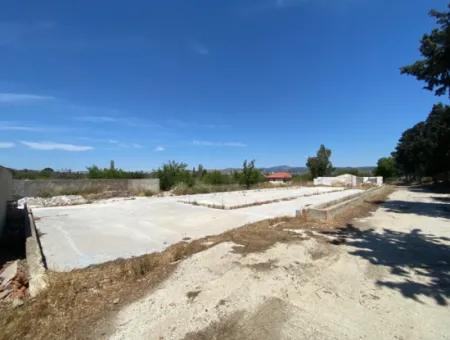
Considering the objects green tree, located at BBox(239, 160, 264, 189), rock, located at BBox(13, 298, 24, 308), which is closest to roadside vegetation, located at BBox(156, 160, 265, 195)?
green tree, located at BBox(239, 160, 264, 189)

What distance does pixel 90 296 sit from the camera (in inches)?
133

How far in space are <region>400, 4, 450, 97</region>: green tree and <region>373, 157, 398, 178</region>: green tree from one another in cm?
6195

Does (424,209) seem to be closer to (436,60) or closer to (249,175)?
(436,60)

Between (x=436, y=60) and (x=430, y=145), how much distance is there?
26.2 m

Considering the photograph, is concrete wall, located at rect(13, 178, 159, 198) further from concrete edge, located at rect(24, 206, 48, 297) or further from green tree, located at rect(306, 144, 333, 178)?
green tree, located at rect(306, 144, 333, 178)

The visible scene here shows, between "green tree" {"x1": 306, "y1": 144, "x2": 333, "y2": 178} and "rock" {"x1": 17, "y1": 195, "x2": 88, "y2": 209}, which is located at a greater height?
"green tree" {"x1": 306, "y1": 144, "x2": 333, "y2": 178}

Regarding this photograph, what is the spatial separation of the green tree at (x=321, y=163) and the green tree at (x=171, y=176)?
4072 centimetres

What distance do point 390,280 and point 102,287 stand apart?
3903mm

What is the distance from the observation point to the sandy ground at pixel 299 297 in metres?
2.67

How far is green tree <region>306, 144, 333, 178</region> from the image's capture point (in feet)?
185

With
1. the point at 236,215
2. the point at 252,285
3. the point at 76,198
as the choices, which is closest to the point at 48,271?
the point at 252,285

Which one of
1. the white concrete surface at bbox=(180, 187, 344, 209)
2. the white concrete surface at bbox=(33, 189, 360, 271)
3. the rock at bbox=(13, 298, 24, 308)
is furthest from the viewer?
the white concrete surface at bbox=(180, 187, 344, 209)

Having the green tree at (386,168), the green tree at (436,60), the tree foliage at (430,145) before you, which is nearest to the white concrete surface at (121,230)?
the green tree at (436,60)

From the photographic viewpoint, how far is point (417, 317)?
112 inches
